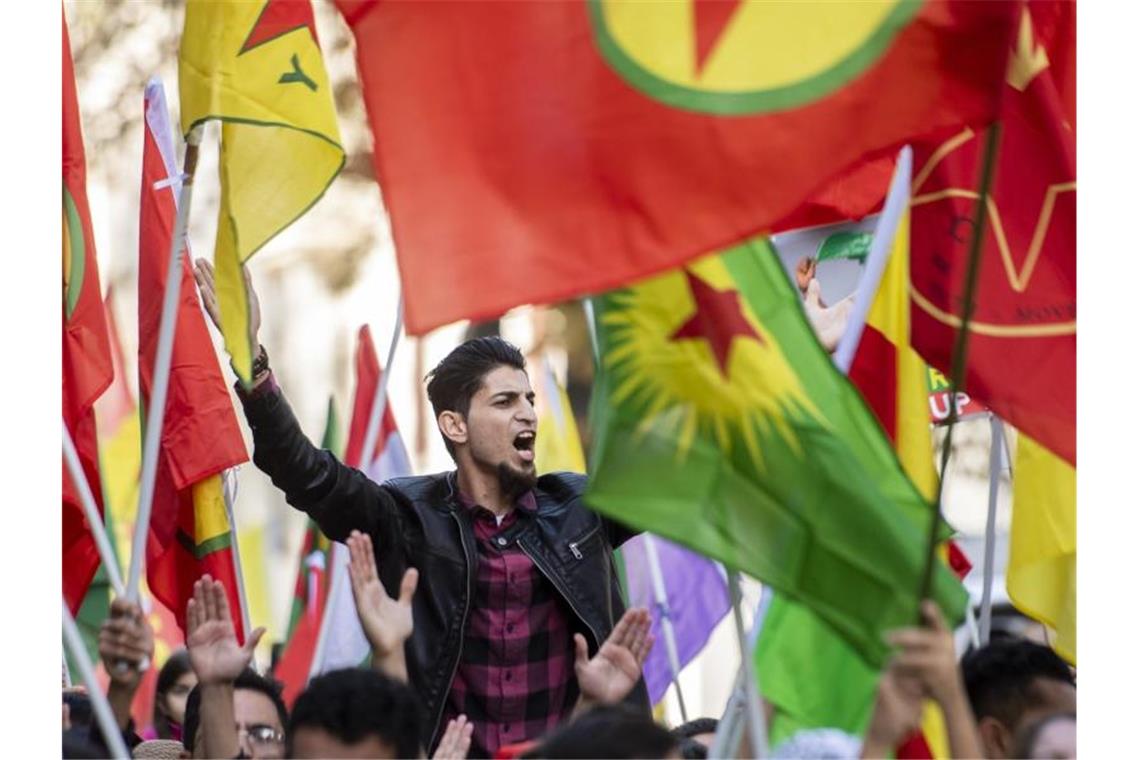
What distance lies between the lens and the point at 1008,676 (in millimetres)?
5379

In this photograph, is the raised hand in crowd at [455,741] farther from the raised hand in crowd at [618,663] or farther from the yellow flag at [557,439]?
the yellow flag at [557,439]

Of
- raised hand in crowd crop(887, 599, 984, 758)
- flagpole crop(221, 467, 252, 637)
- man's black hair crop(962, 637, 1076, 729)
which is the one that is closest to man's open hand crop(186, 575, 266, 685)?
flagpole crop(221, 467, 252, 637)

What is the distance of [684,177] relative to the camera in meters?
4.89

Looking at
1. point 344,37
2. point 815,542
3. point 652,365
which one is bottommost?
point 815,542

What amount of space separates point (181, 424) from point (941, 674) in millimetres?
3206

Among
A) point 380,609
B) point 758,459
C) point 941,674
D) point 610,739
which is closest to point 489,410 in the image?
point 380,609

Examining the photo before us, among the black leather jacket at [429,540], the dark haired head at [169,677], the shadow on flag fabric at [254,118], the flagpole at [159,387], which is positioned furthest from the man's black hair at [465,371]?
the dark haired head at [169,677]

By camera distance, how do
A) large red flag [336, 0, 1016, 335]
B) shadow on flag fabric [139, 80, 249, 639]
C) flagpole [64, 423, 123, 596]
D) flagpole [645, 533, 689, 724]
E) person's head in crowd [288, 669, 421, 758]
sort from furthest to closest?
flagpole [645, 533, 689, 724] → shadow on flag fabric [139, 80, 249, 639] → flagpole [64, 423, 123, 596] → large red flag [336, 0, 1016, 335] → person's head in crowd [288, 669, 421, 758]

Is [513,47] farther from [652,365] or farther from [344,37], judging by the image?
[344,37]

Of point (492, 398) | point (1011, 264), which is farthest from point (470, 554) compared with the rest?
point (1011, 264)

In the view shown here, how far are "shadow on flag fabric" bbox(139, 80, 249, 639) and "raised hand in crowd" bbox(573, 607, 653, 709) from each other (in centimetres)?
173

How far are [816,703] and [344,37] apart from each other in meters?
13.2

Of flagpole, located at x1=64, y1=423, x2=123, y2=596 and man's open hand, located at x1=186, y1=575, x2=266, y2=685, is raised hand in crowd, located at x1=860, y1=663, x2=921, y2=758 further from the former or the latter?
flagpole, located at x1=64, y1=423, x2=123, y2=596

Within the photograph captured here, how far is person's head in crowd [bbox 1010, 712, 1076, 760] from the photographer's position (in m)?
4.64
